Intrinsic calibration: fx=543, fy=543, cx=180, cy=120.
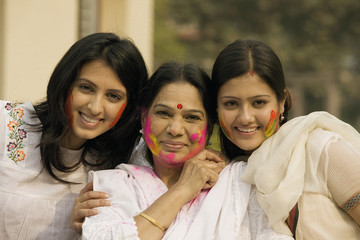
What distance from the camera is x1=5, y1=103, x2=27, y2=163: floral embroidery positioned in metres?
3.02

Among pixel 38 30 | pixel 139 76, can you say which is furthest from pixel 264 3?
pixel 139 76

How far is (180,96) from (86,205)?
0.72m

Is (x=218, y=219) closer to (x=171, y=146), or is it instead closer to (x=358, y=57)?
(x=171, y=146)

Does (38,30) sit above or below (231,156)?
above

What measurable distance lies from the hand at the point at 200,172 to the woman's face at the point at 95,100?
53 cm

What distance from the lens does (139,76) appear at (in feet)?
10.0

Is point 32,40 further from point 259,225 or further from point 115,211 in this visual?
point 259,225

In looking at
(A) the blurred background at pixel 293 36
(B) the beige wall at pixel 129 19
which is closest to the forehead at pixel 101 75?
(B) the beige wall at pixel 129 19

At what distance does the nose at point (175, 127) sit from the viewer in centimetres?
270

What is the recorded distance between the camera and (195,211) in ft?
8.79

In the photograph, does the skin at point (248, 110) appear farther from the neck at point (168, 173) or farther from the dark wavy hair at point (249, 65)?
the neck at point (168, 173)

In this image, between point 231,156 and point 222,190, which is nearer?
point 222,190

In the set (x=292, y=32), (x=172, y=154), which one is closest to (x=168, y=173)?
(x=172, y=154)

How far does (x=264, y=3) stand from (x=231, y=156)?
14010 millimetres
